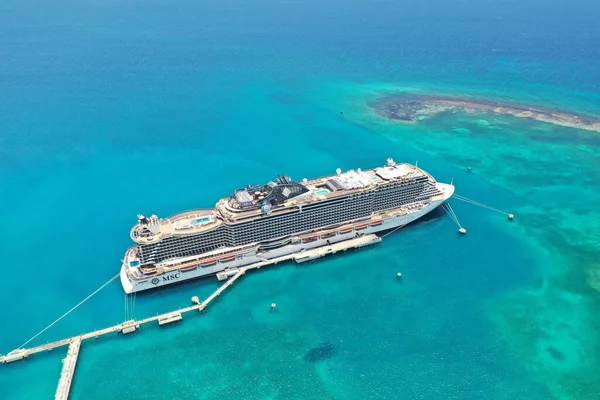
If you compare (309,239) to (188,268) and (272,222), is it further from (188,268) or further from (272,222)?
(188,268)

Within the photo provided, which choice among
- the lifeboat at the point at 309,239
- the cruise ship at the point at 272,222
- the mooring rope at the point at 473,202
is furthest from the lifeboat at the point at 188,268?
the mooring rope at the point at 473,202

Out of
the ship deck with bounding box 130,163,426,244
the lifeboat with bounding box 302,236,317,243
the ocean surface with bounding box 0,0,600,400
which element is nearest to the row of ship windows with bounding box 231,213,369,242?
the lifeboat with bounding box 302,236,317,243

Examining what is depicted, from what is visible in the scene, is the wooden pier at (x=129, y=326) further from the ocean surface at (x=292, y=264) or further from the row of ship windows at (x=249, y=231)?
the row of ship windows at (x=249, y=231)

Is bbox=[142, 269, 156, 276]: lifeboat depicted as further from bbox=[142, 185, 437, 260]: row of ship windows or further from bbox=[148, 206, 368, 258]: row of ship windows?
bbox=[142, 185, 437, 260]: row of ship windows

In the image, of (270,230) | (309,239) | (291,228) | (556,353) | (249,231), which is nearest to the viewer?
(556,353)

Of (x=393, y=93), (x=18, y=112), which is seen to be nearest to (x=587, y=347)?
(x=393, y=93)

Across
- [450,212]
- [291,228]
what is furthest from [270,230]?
[450,212]

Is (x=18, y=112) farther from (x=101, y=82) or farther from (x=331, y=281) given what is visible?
(x=331, y=281)
